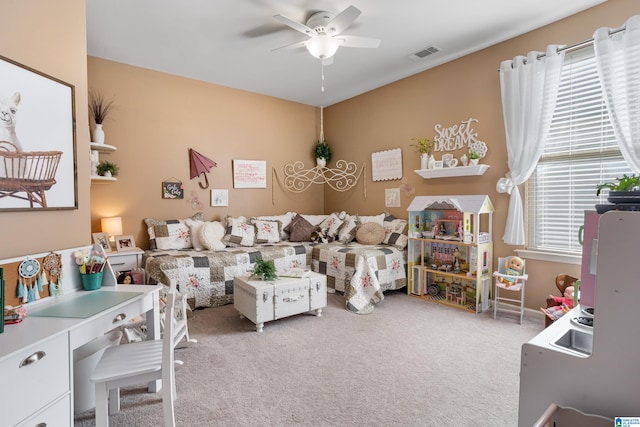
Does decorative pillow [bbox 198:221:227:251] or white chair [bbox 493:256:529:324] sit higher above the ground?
decorative pillow [bbox 198:221:227:251]

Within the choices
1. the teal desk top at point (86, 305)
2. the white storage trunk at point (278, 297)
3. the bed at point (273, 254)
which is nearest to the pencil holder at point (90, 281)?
the teal desk top at point (86, 305)

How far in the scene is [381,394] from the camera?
6.26 ft

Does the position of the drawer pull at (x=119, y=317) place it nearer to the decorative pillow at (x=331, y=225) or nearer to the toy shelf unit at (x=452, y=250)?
the toy shelf unit at (x=452, y=250)

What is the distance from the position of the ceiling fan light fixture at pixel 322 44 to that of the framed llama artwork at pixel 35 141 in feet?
6.18

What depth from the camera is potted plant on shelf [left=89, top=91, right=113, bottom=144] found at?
347 cm

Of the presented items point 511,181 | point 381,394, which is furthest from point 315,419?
point 511,181

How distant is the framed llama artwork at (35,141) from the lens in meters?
1.48

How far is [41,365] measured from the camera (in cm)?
114

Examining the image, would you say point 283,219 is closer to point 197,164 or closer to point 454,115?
point 197,164

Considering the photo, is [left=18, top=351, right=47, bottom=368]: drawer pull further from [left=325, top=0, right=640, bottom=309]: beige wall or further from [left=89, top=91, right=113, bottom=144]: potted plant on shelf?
[left=325, top=0, right=640, bottom=309]: beige wall

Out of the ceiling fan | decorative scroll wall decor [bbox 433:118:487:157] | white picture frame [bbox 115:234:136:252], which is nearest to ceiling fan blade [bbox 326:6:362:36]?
the ceiling fan

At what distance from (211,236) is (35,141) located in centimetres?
245

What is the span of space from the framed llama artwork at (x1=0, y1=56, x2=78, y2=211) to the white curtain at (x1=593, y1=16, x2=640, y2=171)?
373 cm

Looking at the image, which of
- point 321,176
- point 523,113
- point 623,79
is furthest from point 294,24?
point 321,176
